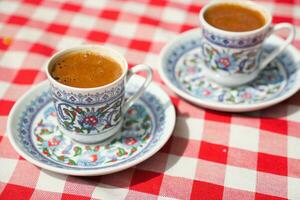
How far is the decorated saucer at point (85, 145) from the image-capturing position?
863mm

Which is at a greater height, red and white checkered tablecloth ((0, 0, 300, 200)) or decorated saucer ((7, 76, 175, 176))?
decorated saucer ((7, 76, 175, 176))

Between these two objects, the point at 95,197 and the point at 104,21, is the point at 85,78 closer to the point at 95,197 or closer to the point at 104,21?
the point at 95,197

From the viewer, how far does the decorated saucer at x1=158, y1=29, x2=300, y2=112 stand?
3.36 feet

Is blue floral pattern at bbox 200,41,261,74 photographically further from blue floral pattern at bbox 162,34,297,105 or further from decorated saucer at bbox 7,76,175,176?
decorated saucer at bbox 7,76,175,176

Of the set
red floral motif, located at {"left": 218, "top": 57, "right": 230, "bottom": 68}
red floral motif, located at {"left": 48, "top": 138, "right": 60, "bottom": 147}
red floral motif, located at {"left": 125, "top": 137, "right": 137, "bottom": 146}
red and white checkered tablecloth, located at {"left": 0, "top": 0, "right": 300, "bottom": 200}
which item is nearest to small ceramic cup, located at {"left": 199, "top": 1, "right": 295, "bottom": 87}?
red floral motif, located at {"left": 218, "top": 57, "right": 230, "bottom": 68}

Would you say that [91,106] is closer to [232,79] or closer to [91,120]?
[91,120]

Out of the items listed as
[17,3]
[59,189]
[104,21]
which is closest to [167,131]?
[59,189]

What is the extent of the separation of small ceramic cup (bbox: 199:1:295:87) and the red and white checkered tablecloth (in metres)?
0.11

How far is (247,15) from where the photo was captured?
44.3 inches

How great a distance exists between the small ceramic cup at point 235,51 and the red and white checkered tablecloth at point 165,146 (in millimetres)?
110

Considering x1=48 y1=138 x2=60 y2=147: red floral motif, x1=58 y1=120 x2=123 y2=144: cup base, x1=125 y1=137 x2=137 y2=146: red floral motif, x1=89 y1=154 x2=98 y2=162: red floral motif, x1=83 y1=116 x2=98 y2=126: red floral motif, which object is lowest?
x1=125 y1=137 x2=137 y2=146: red floral motif

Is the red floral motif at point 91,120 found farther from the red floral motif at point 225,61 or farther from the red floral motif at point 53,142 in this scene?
the red floral motif at point 225,61

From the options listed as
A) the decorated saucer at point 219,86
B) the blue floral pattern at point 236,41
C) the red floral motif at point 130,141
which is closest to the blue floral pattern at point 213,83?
the decorated saucer at point 219,86

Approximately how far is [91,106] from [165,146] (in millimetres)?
196
